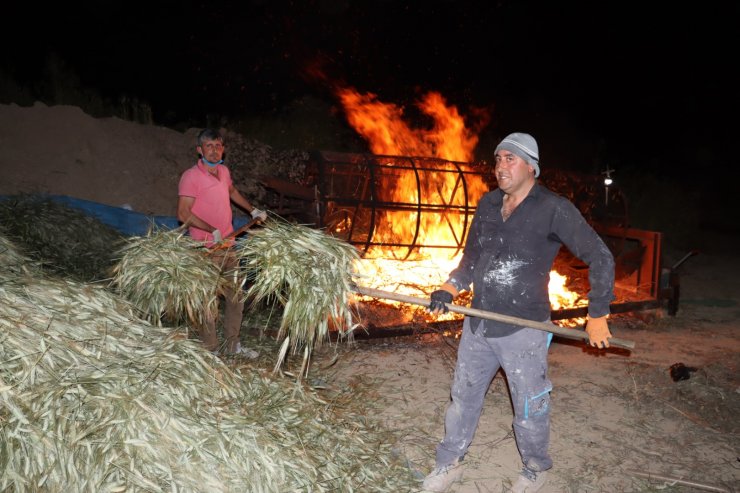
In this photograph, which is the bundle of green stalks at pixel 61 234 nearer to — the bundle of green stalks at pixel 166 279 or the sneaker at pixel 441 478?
the bundle of green stalks at pixel 166 279

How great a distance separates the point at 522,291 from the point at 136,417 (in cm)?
248

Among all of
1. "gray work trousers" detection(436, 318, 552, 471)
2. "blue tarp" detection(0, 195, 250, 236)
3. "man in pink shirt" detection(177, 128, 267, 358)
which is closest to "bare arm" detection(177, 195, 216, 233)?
"man in pink shirt" detection(177, 128, 267, 358)

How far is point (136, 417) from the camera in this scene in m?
3.18

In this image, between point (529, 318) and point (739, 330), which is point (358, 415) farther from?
point (739, 330)

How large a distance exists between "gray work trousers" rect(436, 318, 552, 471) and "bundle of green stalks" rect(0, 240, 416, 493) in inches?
21.8

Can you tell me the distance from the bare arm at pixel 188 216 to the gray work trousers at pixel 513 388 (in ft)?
9.03

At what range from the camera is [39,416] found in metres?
3.00

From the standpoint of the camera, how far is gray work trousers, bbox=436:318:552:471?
3.70 meters

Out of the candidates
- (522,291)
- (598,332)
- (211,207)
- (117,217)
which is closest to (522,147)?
(522,291)

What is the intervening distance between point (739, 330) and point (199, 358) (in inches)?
320

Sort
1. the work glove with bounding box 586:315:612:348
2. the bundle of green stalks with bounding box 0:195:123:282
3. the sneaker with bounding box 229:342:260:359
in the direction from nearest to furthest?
the work glove with bounding box 586:315:612:348
the sneaker with bounding box 229:342:260:359
the bundle of green stalks with bounding box 0:195:123:282

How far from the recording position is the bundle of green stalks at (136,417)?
9.68 ft

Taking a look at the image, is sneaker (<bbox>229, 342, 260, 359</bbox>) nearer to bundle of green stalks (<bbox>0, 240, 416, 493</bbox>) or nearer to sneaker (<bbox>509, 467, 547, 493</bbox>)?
bundle of green stalks (<bbox>0, 240, 416, 493</bbox>)

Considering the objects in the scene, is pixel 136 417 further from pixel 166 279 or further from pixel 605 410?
pixel 605 410
